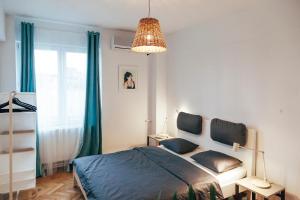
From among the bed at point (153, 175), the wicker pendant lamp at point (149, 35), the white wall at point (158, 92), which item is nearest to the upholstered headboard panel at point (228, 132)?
the bed at point (153, 175)

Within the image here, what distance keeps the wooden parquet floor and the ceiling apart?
256cm

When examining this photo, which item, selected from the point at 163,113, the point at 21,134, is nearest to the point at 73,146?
the point at 21,134

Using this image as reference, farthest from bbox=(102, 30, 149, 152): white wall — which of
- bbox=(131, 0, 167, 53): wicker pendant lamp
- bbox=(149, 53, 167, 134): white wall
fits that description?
bbox=(131, 0, 167, 53): wicker pendant lamp

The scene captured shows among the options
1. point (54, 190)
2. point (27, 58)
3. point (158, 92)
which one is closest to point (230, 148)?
point (158, 92)

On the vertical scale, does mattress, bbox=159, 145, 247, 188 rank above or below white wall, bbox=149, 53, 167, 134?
below

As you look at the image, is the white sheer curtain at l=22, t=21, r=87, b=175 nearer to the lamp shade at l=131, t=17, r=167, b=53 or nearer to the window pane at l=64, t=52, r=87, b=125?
the window pane at l=64, t=52, r=87, b=125

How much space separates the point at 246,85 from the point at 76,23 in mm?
2912

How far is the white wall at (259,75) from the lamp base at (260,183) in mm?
175

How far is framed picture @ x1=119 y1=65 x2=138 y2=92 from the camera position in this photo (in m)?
4.37

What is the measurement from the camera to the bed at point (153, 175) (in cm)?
235

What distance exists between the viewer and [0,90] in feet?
11.1

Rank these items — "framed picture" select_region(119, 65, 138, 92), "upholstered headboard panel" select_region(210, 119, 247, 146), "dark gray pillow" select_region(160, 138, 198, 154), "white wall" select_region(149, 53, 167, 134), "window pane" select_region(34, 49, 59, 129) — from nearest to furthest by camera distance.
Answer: "upholstered headboard panel" select_region(210, 119, 247, 146)
"dark gray pillow" select_region(160, 138, 198, 154)
"window pane" select_region(34, 49, 59, 129)
"framed picture" select_region(119, 65, 138, 92)
"white wall" select_region(149, 53, 167, 134)

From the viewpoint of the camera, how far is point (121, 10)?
3107 mm

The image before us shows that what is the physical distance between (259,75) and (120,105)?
2.57 m
